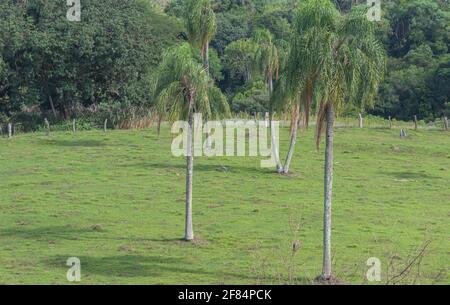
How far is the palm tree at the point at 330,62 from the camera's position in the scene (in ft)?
102

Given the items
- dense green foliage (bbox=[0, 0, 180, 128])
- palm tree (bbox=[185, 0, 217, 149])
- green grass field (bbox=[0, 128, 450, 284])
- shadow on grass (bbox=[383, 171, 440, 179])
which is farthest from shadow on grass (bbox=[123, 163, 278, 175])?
dense green foliage (bbox=[0, 0, 180, 128])

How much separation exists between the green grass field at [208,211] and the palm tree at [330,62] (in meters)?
3.93

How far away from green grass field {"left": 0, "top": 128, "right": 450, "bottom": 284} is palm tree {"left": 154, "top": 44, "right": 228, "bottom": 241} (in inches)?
→ 133

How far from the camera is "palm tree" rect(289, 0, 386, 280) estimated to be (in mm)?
31047

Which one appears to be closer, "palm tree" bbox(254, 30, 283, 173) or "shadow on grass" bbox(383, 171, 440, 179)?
"palm tree" bbox(254, 30, 283, 173)

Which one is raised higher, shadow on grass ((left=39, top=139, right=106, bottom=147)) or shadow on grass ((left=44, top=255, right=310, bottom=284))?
shadow on grass ((left=39, top=139, right=106, bottom=147))

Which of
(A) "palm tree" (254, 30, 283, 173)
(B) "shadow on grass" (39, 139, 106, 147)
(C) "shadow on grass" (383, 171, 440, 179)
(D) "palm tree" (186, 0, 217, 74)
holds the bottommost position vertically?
(C) "shadow on grass" (383, 171, 440, 179)

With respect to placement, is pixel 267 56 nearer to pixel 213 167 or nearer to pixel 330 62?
pixel 213 167

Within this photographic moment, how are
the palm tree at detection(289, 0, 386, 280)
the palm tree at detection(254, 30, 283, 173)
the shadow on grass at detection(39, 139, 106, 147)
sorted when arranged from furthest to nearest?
1. the shadow on grass at detection(39, 139, 106, 147)
2. the palm tree at detection(254, 30, 283, 173)
3. the palm tree at detection(289, 0, 386, 280)

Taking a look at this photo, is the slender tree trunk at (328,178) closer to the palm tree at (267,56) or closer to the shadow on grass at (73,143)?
the palm tree at (267,56)

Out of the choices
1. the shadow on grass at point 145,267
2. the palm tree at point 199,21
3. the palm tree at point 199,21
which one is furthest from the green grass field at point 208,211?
the palm tree at point 199,21

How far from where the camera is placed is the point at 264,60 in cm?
5241

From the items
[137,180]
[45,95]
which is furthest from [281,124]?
[137,180]

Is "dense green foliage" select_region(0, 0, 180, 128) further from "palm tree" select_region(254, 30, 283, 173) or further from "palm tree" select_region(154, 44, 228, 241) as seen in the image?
"palm tree" select_region(154, 44, 228, 241)
